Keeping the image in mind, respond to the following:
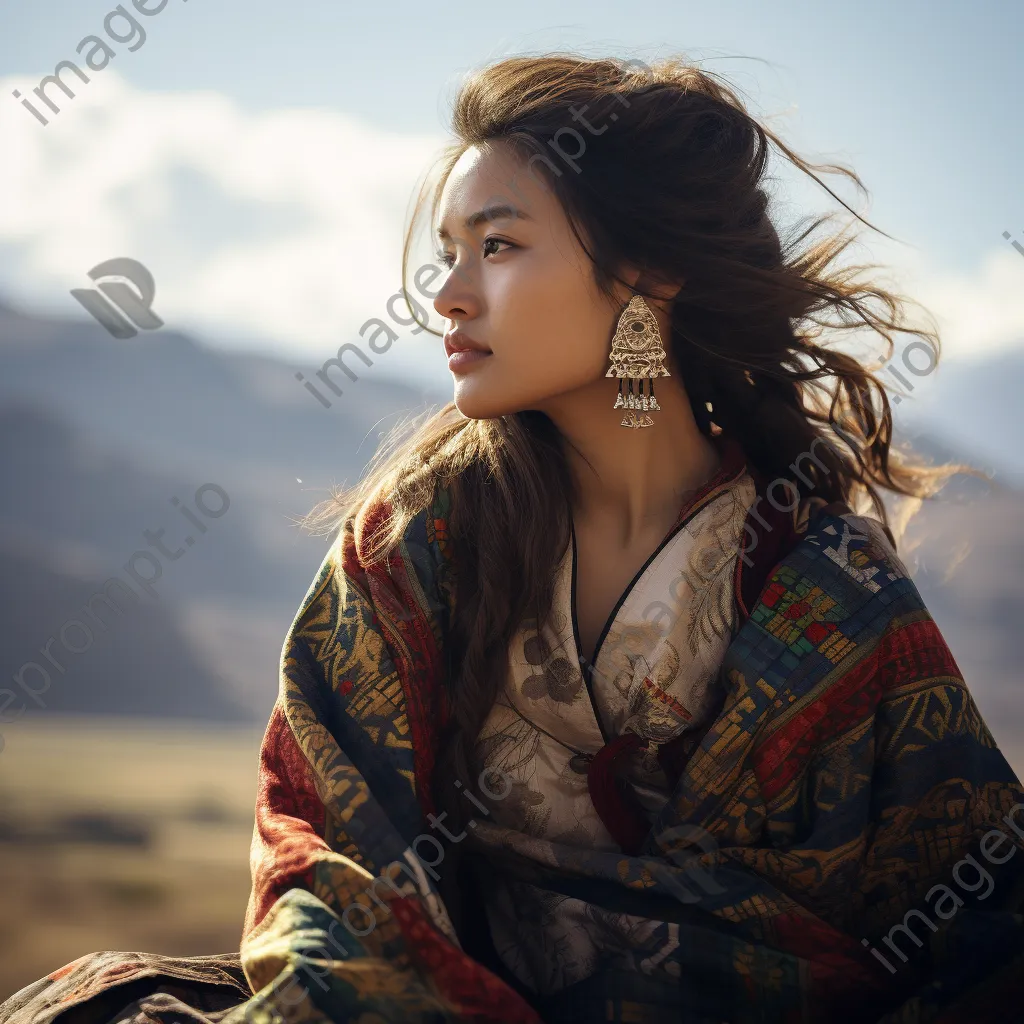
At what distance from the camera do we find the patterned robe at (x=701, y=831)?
1602mm

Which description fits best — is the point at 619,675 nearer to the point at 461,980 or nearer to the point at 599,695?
the point at 599,695

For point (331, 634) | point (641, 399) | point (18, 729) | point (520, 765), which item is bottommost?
point (520, 765)

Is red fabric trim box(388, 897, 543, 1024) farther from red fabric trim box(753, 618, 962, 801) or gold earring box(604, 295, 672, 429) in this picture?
gold earring box(604, 295, 672, 429)

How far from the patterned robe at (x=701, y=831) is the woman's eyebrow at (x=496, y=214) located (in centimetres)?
64

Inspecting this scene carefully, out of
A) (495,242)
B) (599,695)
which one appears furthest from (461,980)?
(495,242)

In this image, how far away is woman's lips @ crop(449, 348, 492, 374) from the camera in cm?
198

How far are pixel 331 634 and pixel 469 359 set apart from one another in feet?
1.88

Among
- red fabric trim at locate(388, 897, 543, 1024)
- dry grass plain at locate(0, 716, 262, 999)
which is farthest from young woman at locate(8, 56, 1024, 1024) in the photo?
dry grass plain at locate(0, 716, 262, 999)

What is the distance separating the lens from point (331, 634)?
1936 mm

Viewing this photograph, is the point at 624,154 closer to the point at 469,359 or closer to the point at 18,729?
the point at 469,359

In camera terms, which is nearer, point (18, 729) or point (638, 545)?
point (638, 545)

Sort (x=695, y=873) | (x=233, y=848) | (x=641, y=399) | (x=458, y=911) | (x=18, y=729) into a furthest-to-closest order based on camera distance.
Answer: (x=18, y=729) → (x=233, y=848) → (x=641, y=399) → (x=458, y=911) → (x=695, y=873)

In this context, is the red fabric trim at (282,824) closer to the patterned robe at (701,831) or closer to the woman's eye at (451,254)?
the patterned robe at (701,831)

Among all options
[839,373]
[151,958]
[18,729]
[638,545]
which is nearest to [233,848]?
[18,729]
